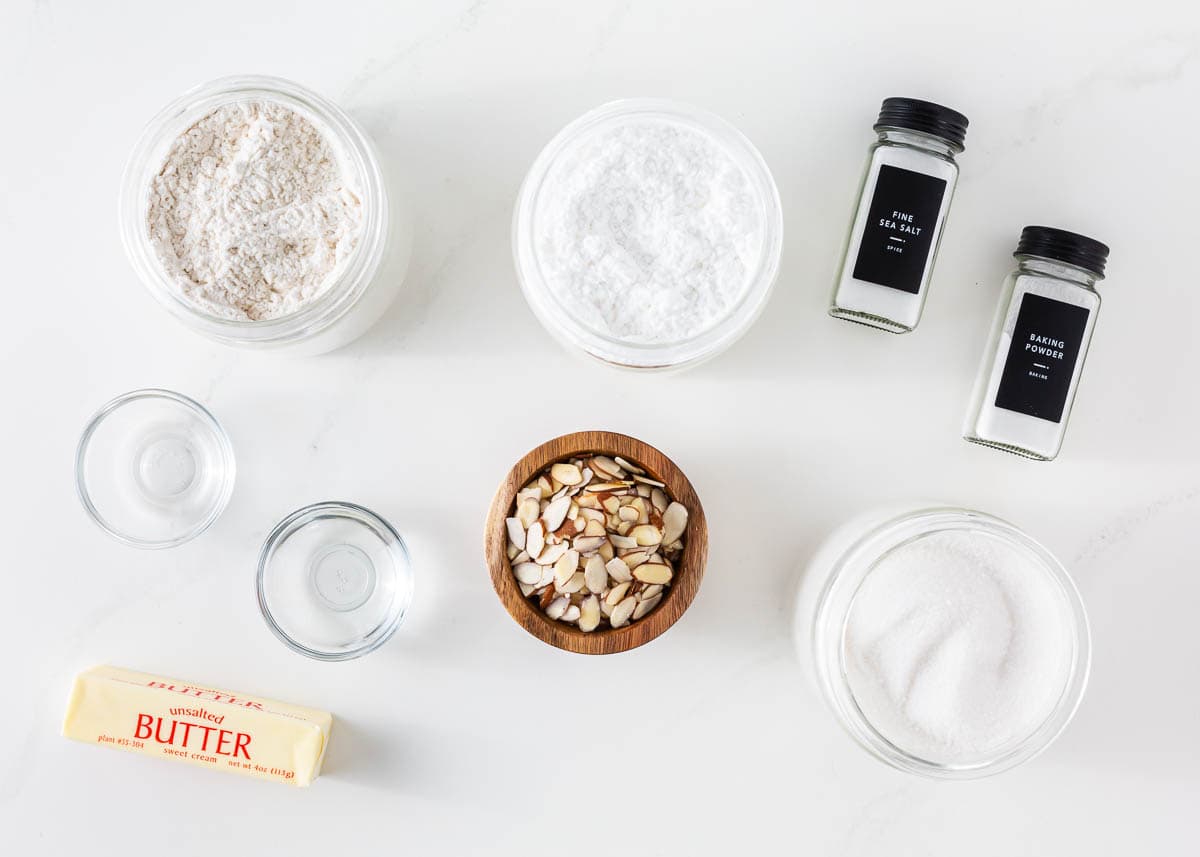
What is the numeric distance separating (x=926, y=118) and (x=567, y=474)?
458 mm

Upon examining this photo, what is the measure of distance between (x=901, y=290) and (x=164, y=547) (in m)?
0.75

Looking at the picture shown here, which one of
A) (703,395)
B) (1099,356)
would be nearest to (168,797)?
(703,395)

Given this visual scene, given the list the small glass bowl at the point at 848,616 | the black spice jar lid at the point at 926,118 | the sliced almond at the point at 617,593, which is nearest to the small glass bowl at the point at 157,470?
the sliced almond at the point at 617,593

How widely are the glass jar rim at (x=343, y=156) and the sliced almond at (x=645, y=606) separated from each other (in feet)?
1.20

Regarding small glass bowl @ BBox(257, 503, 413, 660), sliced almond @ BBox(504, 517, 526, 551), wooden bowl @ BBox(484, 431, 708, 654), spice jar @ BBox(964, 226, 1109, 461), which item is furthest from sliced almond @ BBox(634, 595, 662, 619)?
spice jar @ BBox(964, 226, 1109, 461)

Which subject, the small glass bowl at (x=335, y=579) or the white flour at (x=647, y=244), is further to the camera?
the small glass bowl at (x=335, y=579)

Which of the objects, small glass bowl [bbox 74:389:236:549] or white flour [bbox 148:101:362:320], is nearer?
white flour [bbox 148:101:362:320]

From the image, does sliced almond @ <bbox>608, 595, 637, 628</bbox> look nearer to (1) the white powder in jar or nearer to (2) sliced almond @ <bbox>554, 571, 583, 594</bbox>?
(2) sliced almond @ <bbox>554, 571, 583, 594</bbox>

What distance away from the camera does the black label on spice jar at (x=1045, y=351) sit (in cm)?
81

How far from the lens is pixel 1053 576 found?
76 cm

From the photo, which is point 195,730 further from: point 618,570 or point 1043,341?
point 1043,341

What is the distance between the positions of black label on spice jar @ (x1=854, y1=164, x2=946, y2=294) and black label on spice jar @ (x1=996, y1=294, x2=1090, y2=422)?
11cm

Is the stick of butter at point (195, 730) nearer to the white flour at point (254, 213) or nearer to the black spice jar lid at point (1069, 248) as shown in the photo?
the white flour at point (254, 213)

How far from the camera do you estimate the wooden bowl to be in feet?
2.55
